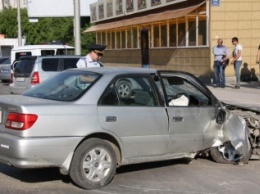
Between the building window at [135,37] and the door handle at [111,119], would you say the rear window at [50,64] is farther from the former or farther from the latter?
the building window at [135,37]

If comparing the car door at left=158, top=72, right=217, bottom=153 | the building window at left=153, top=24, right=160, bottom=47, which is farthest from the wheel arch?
the building window at left=153, top=24, right=160, bottom=47

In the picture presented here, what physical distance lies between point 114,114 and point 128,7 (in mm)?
26185

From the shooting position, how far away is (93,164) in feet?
20.4

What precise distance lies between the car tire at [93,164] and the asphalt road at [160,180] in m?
0.11

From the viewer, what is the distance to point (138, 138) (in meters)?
6.55

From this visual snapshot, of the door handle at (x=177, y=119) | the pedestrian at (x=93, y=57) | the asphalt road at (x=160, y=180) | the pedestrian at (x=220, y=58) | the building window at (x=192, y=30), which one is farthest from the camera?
the building window at (x=192, y=30)

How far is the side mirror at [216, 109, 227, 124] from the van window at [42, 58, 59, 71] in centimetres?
778

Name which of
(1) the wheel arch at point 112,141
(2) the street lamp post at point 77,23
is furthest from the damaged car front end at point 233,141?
(2) the street lamp post at point 77,23

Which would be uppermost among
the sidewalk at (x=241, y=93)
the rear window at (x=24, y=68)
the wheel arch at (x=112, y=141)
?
the rear window at (x=24, y=68)

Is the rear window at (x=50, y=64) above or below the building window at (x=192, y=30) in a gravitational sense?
below

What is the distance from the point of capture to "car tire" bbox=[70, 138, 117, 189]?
6.10m

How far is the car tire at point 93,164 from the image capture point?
Answer: 610 centimetres

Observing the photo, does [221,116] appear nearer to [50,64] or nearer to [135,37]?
[50,64]

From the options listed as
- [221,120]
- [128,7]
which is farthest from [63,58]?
[128,7]
